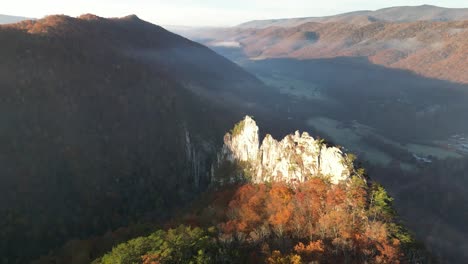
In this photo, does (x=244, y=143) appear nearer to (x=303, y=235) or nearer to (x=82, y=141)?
(x=303, y=235)

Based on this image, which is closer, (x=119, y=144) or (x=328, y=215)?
(x=328, y=215)

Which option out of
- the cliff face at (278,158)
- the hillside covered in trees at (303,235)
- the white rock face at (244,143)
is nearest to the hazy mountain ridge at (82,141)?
the white rock face at (244,143)

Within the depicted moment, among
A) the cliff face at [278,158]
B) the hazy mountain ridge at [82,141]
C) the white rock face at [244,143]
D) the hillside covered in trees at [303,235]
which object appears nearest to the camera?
the hillside covered in trees at [303,235]

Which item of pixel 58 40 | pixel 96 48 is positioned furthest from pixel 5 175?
pixel 96 48

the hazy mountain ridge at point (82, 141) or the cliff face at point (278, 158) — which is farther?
the hazy mountain ridge at point (82, 141)

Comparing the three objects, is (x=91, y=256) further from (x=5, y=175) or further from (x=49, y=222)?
(x=5, y=175)

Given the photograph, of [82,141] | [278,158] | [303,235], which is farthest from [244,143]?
[82,141]

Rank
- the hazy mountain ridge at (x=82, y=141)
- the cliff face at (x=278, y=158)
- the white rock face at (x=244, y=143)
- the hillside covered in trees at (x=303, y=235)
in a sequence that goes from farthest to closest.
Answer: the white rock face at (x=244, y=143)
the hazy mountain ridge at (x=82, y=141)
the cliff face at (x=278, y=158)
the hillside covered in trees at (x=303, y=235)

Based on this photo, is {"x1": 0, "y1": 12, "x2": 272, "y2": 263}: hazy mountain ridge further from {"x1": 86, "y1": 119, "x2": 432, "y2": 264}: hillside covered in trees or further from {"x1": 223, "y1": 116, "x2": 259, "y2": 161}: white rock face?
{"x1": 86, "y1": 119, "x2": 432, "y2": 264}: hillside covered in trees

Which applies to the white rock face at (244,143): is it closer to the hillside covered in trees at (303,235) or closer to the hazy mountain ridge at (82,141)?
the hazy mountain ridge at (82,141)
